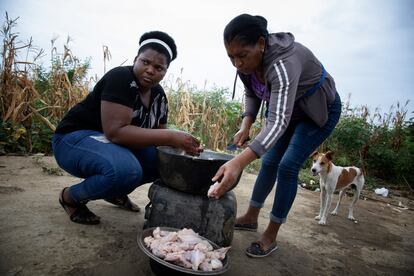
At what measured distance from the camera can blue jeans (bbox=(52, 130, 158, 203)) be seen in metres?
2.12

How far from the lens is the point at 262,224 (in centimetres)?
322

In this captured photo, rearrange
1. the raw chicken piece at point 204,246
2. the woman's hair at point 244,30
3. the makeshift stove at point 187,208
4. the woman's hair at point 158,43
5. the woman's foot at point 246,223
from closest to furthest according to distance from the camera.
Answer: the raw chicken piece at point 204,246 → the woman's hair at point 244,30 → the makeshift stove at point 187,208 → the woman's hair at point 158,43 → the woman's foot at point 246,223

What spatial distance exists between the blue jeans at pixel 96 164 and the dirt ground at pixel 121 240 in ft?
1.16

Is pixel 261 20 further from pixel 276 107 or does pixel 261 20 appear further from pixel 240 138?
pixel 240 138

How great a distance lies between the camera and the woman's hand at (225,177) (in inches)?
58.7

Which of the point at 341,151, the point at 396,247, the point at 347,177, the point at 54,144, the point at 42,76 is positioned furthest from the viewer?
the point at 341,151

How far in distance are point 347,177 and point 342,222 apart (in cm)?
71

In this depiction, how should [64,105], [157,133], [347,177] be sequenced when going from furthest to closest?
[64,105]
[347,177]
[157,133]

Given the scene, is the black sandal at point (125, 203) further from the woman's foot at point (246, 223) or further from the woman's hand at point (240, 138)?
the woman's hand at point (240, 138)

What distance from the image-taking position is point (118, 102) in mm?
2105

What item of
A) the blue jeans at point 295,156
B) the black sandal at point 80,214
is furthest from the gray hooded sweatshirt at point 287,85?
the black sandal at point 80,214

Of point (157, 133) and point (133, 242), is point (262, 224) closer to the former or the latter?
point (133, 242)

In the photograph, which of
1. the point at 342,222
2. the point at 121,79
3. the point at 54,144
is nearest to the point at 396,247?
the point at 342,222

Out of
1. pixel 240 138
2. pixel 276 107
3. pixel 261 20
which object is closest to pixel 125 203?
pixel 240 138
